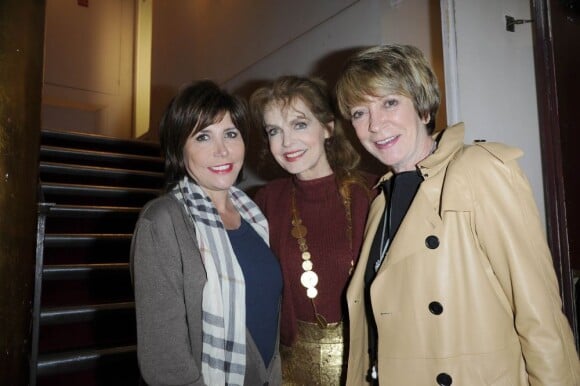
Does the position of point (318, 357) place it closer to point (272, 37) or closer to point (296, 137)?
point (296, 137)

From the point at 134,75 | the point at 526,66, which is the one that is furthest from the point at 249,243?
the point at 134,75

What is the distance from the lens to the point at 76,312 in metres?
2.27

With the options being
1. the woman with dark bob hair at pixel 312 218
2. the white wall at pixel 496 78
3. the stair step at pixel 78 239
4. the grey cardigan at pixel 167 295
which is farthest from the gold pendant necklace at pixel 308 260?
the stair step at pixel 78 239

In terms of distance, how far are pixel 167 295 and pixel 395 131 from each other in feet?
3.03

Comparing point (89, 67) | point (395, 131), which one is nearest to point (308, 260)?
point (395, 131)

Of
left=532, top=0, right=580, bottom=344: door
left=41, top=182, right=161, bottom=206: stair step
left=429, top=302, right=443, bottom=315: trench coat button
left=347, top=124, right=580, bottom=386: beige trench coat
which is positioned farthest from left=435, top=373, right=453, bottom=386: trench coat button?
left=41, top=182, right=161, bottom=206: stair step

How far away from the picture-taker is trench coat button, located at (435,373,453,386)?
1113 mm

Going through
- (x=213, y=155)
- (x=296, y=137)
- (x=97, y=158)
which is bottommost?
(x=213, y=155)

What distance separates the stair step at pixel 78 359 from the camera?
2.01 metres

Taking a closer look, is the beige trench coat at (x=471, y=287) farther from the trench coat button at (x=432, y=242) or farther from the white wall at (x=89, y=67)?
the white wall at (x=89, y=67)

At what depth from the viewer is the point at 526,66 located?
215cm

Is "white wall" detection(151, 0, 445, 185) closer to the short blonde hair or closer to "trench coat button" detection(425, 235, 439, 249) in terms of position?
the short blonde hair

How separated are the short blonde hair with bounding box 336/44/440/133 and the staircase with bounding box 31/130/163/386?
1461 millimetres

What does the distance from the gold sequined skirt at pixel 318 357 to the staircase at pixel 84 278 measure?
1143 mm
